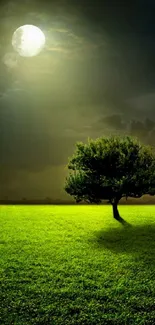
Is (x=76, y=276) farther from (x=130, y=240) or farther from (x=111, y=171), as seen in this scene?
(x=111, y=171)

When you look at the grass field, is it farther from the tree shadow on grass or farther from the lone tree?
the lone tree

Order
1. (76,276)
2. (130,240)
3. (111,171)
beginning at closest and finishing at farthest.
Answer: (76,276) < (130,240) < (111,171)

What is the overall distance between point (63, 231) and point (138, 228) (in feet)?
34.4

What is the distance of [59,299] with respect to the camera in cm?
2138

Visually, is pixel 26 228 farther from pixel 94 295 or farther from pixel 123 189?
pixel 94 295

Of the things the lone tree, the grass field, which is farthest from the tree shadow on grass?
the lone tree

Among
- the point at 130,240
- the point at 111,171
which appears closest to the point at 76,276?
the point at 130,240

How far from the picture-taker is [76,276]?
25.3 meters

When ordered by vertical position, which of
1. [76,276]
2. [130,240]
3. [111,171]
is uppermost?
[111,171]

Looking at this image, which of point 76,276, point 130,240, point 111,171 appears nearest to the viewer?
point 76,276

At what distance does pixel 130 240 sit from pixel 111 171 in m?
13.8

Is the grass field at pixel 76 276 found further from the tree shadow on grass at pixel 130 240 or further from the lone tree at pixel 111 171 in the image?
the lone tree at pixel 111 171

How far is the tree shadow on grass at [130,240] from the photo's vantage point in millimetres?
32688

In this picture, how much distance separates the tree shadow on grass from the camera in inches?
1287
